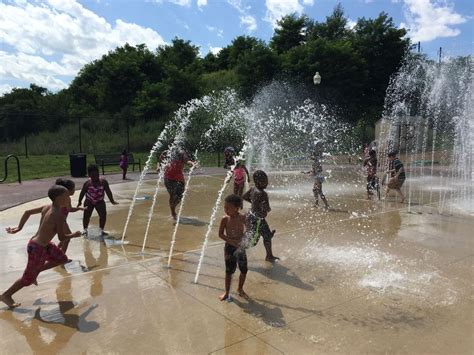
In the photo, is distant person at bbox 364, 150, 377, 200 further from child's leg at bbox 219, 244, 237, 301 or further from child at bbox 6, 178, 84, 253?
child at bbox 6, 178, 84, 253

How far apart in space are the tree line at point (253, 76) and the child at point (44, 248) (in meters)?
27.0

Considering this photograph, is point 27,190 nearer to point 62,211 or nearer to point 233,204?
point 62,211

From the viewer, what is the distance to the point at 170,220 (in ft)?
25.6

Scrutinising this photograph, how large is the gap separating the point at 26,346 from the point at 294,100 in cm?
3417

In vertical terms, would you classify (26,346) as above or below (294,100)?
below

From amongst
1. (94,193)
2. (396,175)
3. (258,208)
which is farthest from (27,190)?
(396,175)

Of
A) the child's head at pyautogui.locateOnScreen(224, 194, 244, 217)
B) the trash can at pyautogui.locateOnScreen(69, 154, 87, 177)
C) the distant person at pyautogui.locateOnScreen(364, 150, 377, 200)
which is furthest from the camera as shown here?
the trash can at pyautogui.locateOnScreen(69, 154, 87, 177)

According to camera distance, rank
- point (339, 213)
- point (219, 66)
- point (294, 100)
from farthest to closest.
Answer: point (219, 66) → point (294, 100) → point (339, 213)

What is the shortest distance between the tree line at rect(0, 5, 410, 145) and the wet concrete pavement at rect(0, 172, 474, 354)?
25745 millimetres

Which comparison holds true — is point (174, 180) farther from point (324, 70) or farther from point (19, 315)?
point (324, 70)

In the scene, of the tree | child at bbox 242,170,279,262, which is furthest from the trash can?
the tree

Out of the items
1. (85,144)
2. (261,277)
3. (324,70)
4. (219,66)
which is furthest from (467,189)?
(219,66)

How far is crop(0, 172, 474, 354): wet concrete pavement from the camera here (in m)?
3.37

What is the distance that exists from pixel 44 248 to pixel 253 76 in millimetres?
33169
